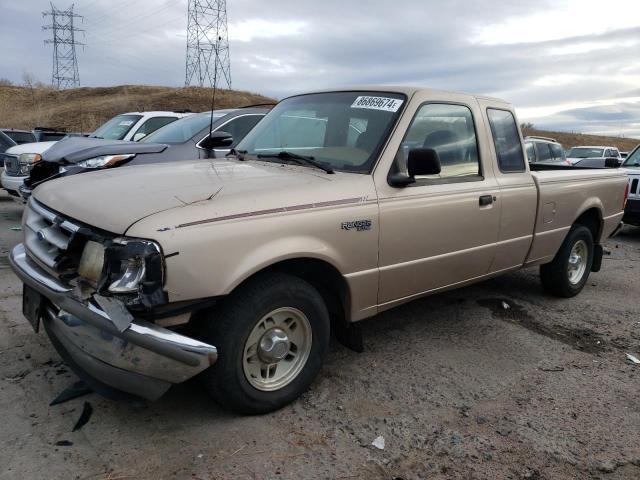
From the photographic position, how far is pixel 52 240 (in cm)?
294

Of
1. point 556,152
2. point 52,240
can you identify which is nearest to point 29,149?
point 52,240

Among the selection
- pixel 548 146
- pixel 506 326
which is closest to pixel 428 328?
pixel 506 326

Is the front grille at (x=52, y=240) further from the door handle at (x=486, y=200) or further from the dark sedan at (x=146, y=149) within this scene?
the door handle at (x=486, y=200)

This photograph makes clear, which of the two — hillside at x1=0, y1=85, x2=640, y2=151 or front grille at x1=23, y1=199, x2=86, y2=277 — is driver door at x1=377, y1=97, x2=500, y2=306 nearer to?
front grille at x1=23, y1=199, x2=86, y2=277

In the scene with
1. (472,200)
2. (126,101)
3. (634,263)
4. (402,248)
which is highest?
(126,101)

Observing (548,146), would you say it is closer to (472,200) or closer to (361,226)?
(472,200)

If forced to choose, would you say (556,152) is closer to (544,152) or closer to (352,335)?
(544,152)

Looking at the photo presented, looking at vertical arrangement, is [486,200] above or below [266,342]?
above

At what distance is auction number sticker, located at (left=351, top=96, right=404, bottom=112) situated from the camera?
3752 mm

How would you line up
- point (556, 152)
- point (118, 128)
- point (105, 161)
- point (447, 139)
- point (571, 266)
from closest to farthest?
point (447, 139), point (571, 266), point (105, 161), point (118, 128), point (556, 152)

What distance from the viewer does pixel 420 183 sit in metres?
3.73

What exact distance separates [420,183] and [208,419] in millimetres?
2084

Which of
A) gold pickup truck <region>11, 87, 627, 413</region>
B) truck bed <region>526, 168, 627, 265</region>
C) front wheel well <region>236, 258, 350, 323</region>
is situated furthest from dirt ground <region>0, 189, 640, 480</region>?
truck bed <region>526, 168, 627, 265</region>

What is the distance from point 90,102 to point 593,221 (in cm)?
4424
